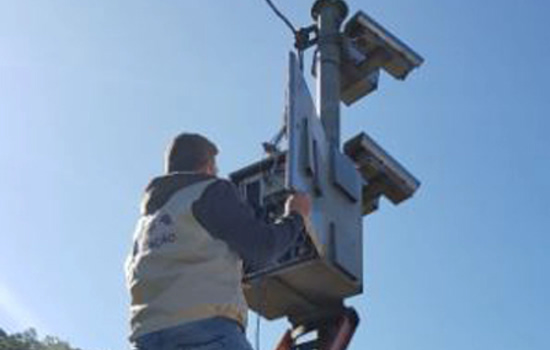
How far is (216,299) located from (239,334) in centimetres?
15

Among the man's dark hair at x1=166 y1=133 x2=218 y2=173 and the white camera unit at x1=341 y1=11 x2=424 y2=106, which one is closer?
the man's dark hair at x1=166 y1=133 x2=218 y2=173

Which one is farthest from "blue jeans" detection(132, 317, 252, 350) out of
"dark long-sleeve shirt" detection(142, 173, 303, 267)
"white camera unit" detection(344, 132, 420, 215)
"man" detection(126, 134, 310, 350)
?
"white camera unit" detection(344, 132, 420, 215)

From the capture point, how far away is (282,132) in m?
6.74

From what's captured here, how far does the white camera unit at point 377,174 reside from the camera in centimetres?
688

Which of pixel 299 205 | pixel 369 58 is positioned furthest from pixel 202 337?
pixel 369 58

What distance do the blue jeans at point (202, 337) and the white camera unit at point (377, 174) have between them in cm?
301

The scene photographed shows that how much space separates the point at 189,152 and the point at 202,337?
83 centimetres

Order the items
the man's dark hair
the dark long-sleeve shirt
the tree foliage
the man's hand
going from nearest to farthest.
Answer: the dark long-sleeve shirt → the man's dark hair → the man's hand → the tree foliage

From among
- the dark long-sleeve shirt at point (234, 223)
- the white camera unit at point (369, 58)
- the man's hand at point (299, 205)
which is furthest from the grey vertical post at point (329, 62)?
the dark long-sleeve shirt at point (234, 223)

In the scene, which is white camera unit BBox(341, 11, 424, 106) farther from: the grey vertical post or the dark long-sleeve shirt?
the dark long-sleeve shirt

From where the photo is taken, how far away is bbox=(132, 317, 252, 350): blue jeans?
3.97 metres

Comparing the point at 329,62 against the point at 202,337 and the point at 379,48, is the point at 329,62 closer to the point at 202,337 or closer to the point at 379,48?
the point at 379,48

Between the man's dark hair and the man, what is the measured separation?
8 cm

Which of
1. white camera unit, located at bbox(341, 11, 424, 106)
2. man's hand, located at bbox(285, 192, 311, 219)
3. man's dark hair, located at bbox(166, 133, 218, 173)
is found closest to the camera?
man's dark hair, located at bbox(166, 133, 218, 173)
